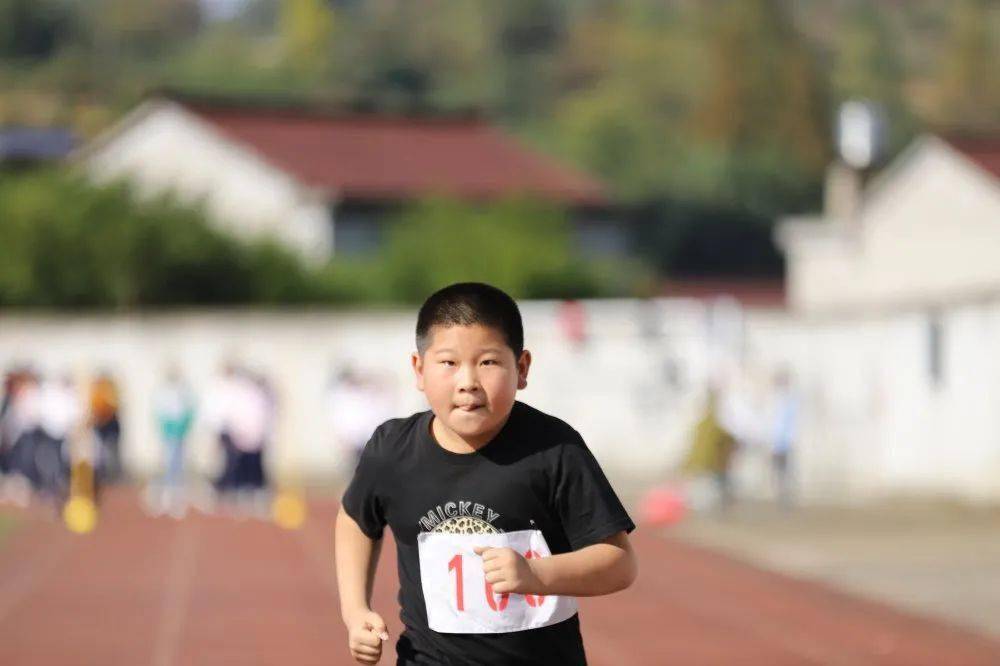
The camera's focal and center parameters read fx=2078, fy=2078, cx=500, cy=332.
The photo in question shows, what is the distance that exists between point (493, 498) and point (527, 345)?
2457cm

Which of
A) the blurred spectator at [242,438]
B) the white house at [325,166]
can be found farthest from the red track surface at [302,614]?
the white house at [325,166]

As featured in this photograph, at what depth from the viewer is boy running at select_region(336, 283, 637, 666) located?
4.77m

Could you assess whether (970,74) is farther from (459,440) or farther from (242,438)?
(459,440)

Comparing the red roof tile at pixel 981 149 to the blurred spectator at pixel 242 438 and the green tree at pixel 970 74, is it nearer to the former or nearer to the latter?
the blurred spectator at pixel 242 438

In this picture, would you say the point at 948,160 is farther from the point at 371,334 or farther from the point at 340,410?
the point at 340,410

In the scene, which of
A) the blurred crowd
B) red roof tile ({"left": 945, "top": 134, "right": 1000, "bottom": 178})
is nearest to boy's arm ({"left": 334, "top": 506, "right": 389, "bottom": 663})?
the blurred crowd

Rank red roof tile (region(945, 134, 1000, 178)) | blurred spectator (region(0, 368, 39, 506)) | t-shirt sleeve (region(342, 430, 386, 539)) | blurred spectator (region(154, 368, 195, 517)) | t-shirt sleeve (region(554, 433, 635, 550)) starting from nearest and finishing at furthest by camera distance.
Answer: t-shirt sleeve (region(554, 433, 635, 550)) < t-shirt sleeve (region(342, 430, 386, 539)) < blurred spectator (region(154, 368, 195, 517)) < blurred spectator (region(0, 368, 39, 506)) < red roof tile (region(945, 134, 1000, 178))

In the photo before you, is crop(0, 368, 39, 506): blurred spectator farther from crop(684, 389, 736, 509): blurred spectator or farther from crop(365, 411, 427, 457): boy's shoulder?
crop(365, 411, 427, 457): boy's shoulder

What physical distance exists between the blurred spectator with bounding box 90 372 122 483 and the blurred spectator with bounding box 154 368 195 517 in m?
1.22

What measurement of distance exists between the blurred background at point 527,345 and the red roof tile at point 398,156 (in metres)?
0.14

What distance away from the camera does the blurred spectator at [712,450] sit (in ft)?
72.8

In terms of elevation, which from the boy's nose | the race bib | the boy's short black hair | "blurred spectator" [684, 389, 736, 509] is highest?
the boy's short black hair

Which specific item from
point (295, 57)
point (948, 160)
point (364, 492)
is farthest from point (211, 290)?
point (295, 57)

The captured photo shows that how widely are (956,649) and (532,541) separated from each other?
25.3ft
